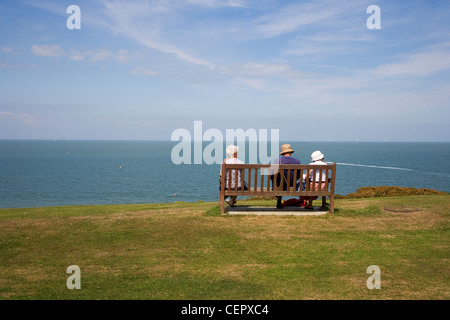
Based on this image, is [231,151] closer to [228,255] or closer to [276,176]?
[276,176]

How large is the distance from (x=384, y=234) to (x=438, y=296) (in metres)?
3.24

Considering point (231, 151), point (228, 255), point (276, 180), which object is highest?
point (231, 151)

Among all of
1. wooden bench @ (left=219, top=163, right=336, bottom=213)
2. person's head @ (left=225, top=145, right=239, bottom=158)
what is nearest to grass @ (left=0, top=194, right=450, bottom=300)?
wooden bench @ (left=219, top=163, right=336, bottom=213)

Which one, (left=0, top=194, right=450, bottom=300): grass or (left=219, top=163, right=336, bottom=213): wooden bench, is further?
(left=219, top=163, right=336, bottom=213): wooden bench

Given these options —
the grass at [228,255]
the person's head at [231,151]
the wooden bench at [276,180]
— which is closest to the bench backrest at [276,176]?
the wooden bench at [276,180]

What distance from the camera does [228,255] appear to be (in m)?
6.85

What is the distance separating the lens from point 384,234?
26.8 ft

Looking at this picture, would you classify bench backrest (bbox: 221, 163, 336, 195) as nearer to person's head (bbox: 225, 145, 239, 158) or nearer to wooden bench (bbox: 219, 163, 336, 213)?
wooden bench (bbox: 219, 163, 336, 213)

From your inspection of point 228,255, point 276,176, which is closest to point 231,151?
point 276,176

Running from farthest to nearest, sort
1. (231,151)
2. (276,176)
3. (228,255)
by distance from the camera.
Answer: (231,151) < (276,176) < (228,255)

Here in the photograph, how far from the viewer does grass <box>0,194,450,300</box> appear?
5309mm
